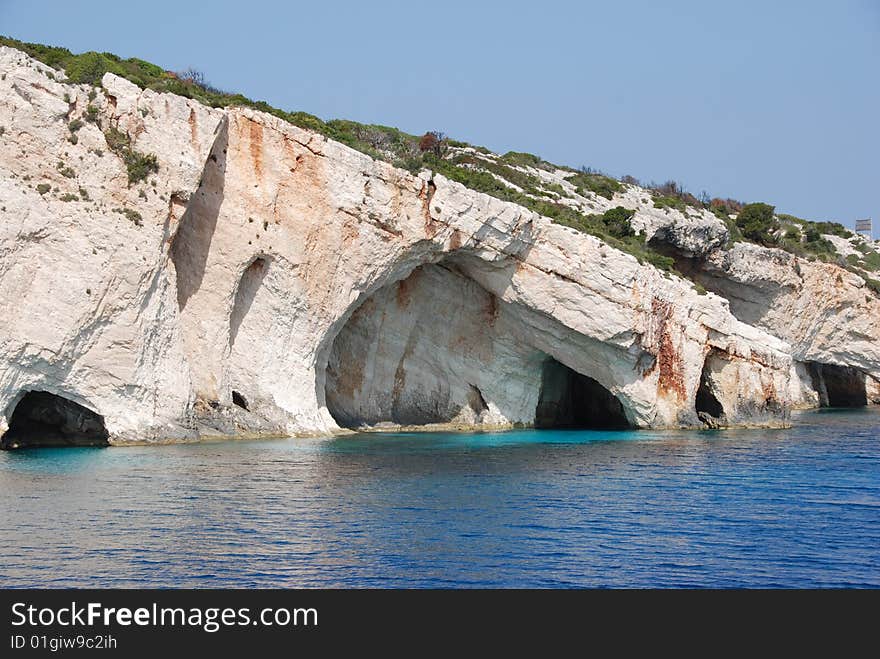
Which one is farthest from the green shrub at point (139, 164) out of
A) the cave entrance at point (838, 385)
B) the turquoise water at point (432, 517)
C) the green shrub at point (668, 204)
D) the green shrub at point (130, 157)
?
the cave entrance at point (838, 385)

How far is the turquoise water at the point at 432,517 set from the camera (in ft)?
48.1

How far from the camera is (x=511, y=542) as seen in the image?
671 inches

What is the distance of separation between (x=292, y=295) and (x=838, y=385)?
1743 inches

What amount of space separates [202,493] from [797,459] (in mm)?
17826

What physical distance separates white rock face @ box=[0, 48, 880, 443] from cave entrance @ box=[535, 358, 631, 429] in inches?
69.5

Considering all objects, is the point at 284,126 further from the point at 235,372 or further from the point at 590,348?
the point at 590,348

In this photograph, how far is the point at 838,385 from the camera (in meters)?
65.6

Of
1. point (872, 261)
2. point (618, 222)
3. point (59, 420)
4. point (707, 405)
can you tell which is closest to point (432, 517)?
point (59, 420)

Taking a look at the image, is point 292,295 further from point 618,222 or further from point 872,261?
point 872,261

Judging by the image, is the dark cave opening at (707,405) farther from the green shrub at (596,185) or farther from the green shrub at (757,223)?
the green shrub at (757,223)

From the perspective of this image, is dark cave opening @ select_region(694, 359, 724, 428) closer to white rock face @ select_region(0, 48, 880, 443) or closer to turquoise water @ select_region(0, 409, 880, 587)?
white rock face @ select_region(0, 48, 880, 443)

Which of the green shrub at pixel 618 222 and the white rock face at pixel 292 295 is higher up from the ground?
the green shrub at pixel 618 222

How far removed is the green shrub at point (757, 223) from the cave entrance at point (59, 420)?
39.1m
